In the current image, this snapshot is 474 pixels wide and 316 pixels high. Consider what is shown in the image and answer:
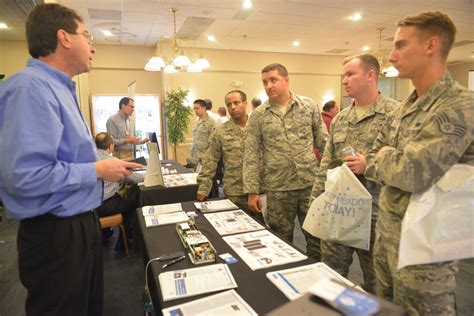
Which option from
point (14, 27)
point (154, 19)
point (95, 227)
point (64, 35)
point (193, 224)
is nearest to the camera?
point (64, 35)

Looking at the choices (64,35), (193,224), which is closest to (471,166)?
(193,224)

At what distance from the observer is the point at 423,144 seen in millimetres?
1034

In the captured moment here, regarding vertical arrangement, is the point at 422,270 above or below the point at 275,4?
below

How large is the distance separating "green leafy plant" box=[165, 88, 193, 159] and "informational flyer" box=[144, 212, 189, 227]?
5.48 metres

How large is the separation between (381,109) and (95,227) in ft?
5.37

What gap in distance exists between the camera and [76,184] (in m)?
1.17

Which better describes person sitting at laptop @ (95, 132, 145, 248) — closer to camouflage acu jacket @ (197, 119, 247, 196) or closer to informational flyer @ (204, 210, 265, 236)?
camouflage acu jacket @ (197, 119, 247, 196)

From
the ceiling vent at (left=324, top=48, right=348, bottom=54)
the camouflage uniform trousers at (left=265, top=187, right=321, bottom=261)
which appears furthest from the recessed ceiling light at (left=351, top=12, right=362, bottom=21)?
the camouflage uniform trousers at (left=265, top=187, right=321, bottom=261)

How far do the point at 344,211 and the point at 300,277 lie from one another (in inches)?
19.2

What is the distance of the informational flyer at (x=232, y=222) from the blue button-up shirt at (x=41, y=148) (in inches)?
27.4

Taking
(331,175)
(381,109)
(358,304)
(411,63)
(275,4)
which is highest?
(275,4)

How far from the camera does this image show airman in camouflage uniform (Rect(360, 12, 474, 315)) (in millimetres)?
1006

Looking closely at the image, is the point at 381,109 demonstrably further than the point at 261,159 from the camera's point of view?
No

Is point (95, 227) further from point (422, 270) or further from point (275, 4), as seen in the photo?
point (275, 4)
